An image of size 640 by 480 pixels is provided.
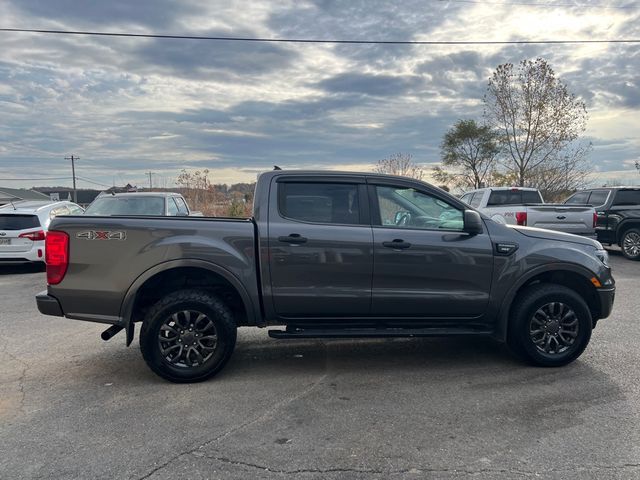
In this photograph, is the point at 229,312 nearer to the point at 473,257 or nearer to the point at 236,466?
the point at 236,466

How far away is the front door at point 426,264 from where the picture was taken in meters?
4.48

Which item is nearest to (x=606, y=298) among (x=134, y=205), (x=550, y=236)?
(x=550, y=236)

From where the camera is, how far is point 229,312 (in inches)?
176

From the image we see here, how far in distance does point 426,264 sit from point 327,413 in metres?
1.63

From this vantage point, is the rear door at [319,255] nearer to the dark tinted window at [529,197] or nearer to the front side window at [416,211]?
the front side window at [416,211]

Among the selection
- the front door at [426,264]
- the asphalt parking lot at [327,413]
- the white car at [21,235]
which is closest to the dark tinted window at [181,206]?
the white car at [21,235]

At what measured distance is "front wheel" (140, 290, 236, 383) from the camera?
431cm

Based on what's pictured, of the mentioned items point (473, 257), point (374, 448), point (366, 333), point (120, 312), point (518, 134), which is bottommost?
point (374, 448)

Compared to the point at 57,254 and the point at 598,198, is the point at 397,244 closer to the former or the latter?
the point at 57,254

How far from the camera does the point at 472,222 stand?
174 inches

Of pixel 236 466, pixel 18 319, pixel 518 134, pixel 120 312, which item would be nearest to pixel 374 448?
pixel 236 466

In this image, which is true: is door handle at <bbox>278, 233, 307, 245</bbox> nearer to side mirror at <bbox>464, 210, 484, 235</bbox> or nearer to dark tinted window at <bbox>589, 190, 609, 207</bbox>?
side mirror at <bbox>464, 210, 484, 235</bbox>

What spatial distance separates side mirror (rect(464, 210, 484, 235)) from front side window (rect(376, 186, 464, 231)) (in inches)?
5.5

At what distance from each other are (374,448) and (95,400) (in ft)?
7.86
